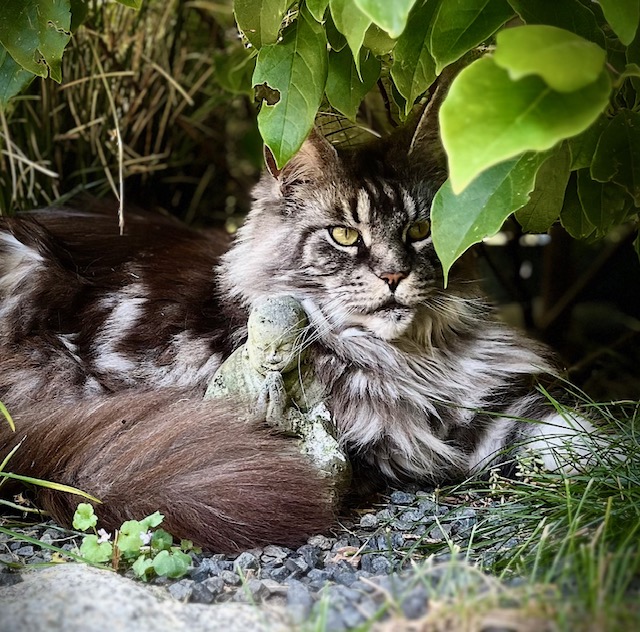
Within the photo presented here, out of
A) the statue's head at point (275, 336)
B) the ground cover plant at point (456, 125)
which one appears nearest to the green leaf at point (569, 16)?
the ground cover plant at point (456, 125)

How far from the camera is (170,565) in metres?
1.18

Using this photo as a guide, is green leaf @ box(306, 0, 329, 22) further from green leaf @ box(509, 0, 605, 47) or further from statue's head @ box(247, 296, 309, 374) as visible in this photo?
statue's head @ box(247, 296, 309, 374)

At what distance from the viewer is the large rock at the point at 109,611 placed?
917 millimetres

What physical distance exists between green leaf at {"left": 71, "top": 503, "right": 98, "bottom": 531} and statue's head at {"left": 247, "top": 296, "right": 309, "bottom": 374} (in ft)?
1.39

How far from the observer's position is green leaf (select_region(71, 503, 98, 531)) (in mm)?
1277

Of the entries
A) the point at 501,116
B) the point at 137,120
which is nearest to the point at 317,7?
the point at 501,116

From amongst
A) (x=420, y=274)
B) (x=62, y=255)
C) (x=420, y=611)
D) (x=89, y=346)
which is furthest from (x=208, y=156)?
(x=420, y=611)

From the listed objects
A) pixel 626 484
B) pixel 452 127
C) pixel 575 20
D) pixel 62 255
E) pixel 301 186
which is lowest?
pixel 626 484

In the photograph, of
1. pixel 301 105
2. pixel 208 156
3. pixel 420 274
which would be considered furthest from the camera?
pixel 208 156

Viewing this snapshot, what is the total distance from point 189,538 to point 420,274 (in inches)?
26.8

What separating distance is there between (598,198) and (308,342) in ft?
2.07

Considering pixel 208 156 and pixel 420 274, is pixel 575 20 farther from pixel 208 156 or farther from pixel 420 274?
pixel 208 156

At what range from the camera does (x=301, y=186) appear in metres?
1.68

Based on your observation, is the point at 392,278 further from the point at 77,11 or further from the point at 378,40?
the point at 77,11
